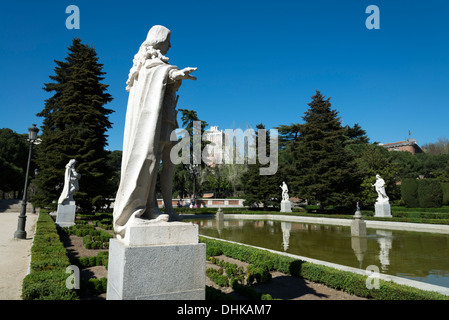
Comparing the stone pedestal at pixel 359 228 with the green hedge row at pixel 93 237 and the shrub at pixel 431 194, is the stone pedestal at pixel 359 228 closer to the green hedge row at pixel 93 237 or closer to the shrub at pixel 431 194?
the green hedge row at pixel 93 237

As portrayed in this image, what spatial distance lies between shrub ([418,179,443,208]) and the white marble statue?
3213cm

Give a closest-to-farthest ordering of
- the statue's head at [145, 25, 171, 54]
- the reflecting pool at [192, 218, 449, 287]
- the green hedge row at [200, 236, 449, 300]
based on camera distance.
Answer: the statue's head at [145, 25, 171, 54]
the green hedge row at [200, 236, 449, 300]
the reflecting pool at [192, 218, 449, 287]

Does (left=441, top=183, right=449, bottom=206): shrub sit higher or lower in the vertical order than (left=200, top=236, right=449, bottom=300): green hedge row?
higher

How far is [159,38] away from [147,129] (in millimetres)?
1301

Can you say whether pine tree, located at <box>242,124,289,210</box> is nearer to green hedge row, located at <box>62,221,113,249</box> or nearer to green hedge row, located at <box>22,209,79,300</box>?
green hedge row, located at <box>62,221,113,249</box>

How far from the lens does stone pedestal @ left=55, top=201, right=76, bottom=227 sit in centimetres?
1417

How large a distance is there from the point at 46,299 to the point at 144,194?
1939mm

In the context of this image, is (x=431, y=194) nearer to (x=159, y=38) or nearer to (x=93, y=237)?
(x=93, y=237)

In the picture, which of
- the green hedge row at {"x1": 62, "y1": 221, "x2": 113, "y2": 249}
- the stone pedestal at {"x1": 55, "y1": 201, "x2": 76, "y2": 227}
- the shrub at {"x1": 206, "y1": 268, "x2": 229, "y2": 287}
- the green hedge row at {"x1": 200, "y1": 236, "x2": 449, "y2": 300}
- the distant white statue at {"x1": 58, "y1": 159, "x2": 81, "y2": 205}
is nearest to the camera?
the green hedge row at {"x1": 200, "y1": 236, "x2": 449, "y2": 300}

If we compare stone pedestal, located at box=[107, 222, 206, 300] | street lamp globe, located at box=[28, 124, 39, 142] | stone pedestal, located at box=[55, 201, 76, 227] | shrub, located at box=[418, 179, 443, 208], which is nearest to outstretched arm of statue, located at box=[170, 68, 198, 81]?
stone pedestal, located at box=[107, 222, 206, 300]

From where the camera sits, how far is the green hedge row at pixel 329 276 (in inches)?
178

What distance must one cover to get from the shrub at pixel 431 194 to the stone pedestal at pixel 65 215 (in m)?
30.9
